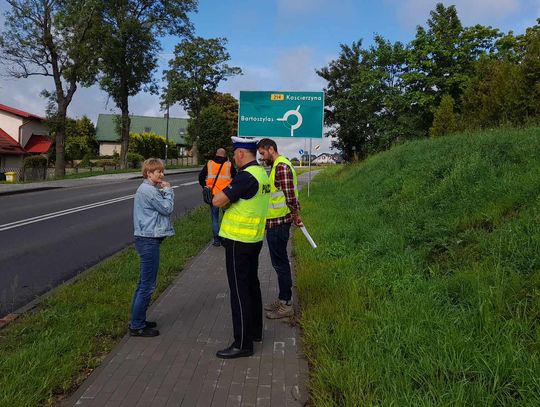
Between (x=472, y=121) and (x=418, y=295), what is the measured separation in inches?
606

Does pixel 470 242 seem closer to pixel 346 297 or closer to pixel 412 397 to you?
pixel 346 297

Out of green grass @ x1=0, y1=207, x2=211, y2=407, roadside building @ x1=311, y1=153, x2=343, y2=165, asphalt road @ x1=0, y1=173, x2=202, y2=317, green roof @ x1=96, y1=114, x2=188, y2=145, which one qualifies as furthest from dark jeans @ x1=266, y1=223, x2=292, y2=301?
green roof @ x1=96, y1=114, x2=188, y2=145

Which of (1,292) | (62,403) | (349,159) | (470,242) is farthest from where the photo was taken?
(349,159)

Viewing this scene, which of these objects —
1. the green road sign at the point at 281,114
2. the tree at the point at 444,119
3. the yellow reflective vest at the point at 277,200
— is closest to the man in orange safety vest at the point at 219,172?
the yellow reflective vest at the point at 277,200

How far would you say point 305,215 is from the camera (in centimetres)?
1245

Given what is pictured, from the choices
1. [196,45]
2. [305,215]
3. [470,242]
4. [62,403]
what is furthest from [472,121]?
[196,45]

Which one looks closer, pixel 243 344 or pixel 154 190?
pixel 243 344

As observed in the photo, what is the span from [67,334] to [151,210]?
1315 millimetres

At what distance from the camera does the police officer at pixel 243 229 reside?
3955 mm

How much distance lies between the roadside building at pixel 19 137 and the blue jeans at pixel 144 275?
38.7m

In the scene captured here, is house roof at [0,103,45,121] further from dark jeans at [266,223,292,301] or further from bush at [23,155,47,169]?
dark jeans at [266,223,292,301]

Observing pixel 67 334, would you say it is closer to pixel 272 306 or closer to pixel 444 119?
pixel 272 306

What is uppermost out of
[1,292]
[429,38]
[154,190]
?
[429,38]

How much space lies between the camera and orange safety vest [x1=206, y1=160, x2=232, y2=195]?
801 cm
